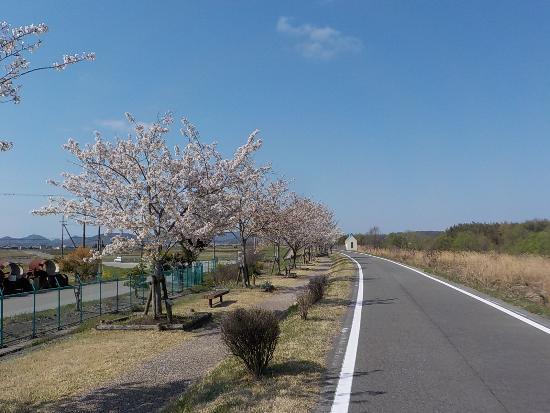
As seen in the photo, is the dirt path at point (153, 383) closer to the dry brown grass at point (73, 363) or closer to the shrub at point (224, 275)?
the dry brown grass at point (73, 363)

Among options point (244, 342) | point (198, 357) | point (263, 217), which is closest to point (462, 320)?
point (198, 357)

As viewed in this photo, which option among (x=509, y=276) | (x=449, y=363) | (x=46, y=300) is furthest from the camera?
(x=509, y=276)

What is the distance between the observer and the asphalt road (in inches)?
249

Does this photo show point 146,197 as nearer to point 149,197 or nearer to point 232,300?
Result: point 149,197

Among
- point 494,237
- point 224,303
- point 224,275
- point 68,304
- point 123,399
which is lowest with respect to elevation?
point 123,399

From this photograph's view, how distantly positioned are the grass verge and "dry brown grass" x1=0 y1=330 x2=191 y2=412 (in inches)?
91.0

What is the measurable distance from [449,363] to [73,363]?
Result: 709cm

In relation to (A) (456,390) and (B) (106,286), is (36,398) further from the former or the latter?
(B) (106,286)

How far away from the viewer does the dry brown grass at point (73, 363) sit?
9062 millimetres

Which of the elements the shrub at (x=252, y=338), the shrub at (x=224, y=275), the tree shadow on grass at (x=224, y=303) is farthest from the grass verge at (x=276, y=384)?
the shrub at (x=224, y=275)

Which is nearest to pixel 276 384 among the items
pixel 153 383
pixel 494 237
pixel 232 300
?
pixel 153 383

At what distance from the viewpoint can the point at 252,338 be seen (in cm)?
767

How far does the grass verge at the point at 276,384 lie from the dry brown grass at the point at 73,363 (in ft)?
7.59

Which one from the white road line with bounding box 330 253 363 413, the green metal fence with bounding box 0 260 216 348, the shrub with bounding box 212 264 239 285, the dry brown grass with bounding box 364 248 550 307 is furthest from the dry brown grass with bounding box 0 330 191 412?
the shrub with bounding box 212 264 239 285
